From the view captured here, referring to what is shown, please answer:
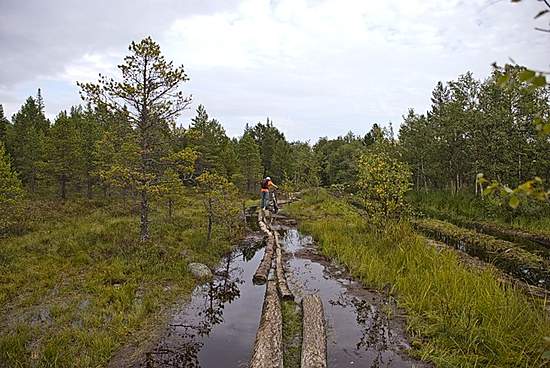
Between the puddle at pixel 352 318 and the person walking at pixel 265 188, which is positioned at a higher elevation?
the person walking at pixel 265 188

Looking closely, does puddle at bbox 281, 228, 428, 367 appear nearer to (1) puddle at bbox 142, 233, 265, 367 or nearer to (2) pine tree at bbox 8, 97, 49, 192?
(1) puddle at bbox 142, 233, 265, 367

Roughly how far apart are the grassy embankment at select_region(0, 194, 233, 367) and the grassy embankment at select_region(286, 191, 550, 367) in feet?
18.2

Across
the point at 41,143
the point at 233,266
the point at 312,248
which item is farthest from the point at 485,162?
the point at 41,143

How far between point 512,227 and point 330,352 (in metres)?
18.1

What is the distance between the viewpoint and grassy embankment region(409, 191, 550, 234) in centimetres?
2034

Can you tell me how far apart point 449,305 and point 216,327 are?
195 inches

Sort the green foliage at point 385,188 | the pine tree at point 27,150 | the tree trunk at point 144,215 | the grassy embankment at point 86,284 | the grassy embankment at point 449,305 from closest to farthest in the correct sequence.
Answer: the grassy embankment at point 449,305 < the grassy embankment at point 86,284 < the tree trunk at point 144,215 < the green foliage at point 385,188 < the pine tree at point 27,150

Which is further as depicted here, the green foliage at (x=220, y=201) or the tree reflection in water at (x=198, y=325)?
the green foliage at (x=220, y=201)

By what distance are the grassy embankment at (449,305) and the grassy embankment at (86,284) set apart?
18.2 ft

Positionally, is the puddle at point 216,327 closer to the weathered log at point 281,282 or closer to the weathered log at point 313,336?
the weathered log at point 281,282

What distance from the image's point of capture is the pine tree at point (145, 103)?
42.3 ft

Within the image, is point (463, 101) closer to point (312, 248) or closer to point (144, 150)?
point (312, 248)

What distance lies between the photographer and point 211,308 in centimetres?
962

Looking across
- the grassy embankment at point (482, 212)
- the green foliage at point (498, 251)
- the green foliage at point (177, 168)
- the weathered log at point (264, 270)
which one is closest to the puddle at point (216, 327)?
the weathered log at point (264, 270)
